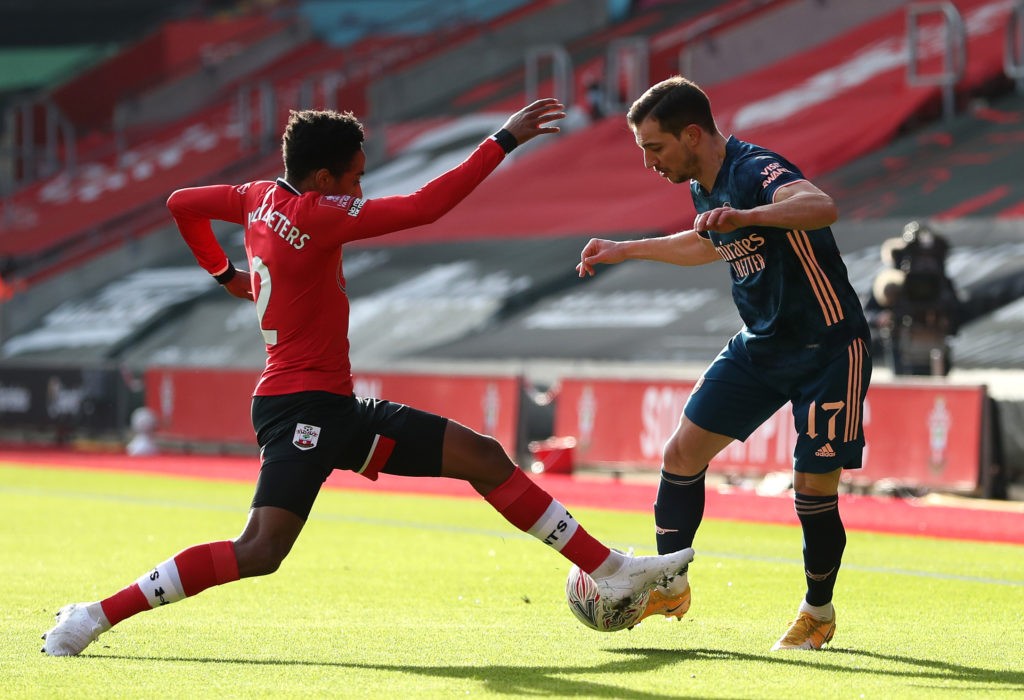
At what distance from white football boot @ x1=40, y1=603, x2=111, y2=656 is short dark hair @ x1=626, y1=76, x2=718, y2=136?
2.72m

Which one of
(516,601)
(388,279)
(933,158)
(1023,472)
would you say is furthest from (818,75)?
(516,601)

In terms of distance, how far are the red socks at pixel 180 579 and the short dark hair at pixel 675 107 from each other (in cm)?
224

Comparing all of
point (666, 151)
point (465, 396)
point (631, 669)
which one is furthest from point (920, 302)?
point (631, 669)

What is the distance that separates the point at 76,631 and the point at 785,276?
2.93m

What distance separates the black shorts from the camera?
6.20 meters

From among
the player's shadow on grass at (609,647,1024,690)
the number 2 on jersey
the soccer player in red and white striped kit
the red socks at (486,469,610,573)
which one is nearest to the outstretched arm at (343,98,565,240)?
the soccer player in red and white striped kit

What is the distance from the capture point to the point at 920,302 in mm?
15414

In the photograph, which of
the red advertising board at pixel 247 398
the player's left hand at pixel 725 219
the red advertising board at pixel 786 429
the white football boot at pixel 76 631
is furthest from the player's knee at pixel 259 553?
the red advertising board at pixel 247 398

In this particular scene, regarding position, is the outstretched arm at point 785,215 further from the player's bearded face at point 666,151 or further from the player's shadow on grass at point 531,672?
the player's shadow on grass at point 531,672

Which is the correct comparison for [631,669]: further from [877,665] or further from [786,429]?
[786,429]

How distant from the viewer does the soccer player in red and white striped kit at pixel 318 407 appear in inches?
243

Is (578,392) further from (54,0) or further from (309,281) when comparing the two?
(54,0)

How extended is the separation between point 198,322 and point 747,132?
9.05 metres

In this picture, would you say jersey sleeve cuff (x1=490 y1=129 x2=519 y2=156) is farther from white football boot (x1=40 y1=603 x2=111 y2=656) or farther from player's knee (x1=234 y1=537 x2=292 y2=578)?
white football boot (x1=40 y1=603 x2=111 y2=656)
